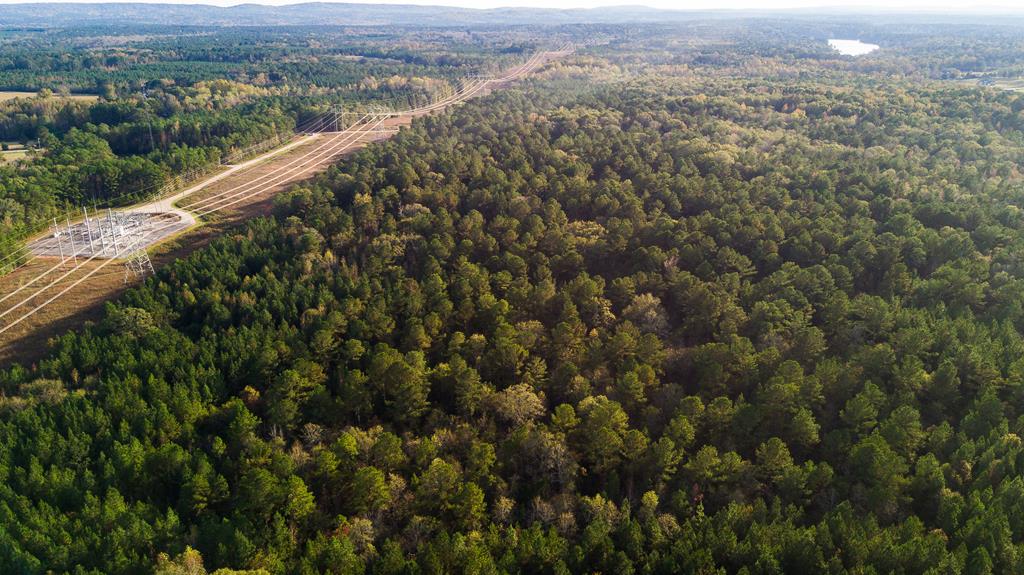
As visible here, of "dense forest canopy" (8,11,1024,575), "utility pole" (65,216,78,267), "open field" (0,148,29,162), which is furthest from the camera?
"open field" (0,148,29,162)

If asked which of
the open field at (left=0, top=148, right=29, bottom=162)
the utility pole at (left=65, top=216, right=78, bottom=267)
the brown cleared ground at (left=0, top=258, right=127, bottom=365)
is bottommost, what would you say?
the brown cleared ground at (left=0, top=258, right=127, bottom=365)

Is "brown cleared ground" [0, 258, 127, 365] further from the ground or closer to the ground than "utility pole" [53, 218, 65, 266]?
closer to the ground

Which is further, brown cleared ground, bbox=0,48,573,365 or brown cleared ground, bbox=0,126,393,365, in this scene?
brown cleared ground, bbox=0,48,573,365

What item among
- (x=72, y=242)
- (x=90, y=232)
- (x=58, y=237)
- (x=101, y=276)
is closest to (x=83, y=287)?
(x=101, y=276)

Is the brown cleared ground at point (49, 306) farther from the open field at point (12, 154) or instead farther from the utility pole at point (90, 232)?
the open field at point (12, 154)

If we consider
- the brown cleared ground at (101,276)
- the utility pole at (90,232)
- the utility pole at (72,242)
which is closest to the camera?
the brown cleared ground at (101,276)

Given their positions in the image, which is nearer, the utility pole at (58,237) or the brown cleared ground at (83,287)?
the brown cleared ground at (83,287)

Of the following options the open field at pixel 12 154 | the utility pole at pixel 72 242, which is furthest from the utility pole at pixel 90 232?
the open field at pixel 12 154

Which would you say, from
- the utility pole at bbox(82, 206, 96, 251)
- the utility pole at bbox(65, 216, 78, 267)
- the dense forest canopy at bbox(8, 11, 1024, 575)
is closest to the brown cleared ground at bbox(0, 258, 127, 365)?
the utility pole at bbox(65, 216, 78, 267)

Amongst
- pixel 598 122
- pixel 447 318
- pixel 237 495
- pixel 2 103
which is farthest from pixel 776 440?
pixel 2 103

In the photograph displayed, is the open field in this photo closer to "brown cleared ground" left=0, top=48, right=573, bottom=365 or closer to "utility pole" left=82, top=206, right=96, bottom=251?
"brown cleared ground" left=0, top=48, right=573, bottom=365
